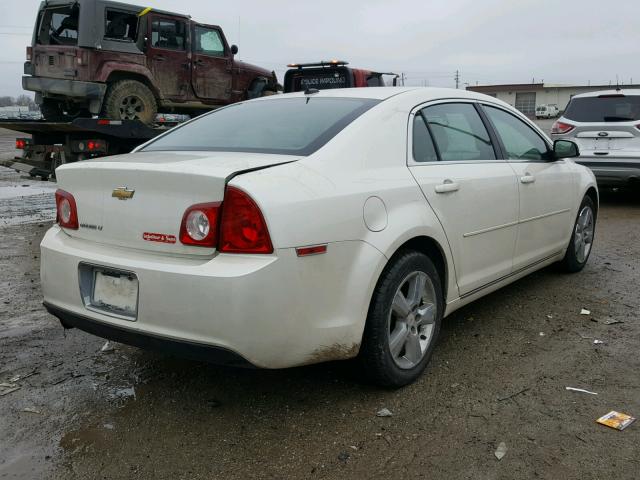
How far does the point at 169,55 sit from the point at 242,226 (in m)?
8.99

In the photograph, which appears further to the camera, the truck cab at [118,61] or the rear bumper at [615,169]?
the truck cab at [118,61]

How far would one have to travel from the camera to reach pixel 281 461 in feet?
8.57

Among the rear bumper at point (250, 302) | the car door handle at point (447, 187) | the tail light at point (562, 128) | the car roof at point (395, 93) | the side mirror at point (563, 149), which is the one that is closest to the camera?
the rear bumper at point (250, 302)

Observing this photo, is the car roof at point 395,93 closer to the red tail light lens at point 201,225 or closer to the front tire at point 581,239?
the red tail light lens at point 201,225

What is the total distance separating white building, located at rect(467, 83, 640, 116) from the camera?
82.7 meters

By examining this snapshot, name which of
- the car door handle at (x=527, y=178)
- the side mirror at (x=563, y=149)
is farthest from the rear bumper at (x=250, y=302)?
the side mirror at (x=563, y=149)

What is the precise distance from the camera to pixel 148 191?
109 inches

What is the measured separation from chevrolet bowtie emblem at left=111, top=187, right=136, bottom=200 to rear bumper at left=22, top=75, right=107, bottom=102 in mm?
7459

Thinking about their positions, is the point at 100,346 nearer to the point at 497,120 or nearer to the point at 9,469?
the point at 9,469

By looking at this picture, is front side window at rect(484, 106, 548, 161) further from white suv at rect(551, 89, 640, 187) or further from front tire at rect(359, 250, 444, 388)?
white suv at rect(551, 89, 640, 187)

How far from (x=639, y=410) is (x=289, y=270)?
6.17 ft

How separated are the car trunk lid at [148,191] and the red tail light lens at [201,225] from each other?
3 centimetres

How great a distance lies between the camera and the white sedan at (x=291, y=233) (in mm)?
2588

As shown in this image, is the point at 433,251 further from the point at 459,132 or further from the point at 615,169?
the point at 615,169
